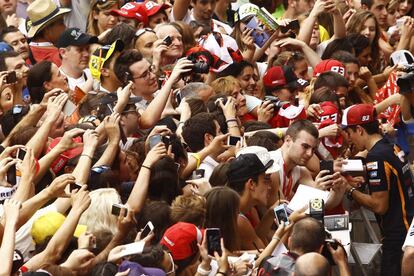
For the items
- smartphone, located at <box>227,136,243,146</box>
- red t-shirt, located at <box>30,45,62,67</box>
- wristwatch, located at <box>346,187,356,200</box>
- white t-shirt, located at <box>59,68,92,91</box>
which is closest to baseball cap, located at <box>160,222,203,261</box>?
smartphone, located at <box>227,136,243,146</box>

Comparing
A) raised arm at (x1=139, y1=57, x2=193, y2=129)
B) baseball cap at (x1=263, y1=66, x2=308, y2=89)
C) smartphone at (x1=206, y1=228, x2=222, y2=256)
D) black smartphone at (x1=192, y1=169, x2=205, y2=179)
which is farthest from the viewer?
baseball cap at (x1=263, y1=66, x2=308, y2=89)

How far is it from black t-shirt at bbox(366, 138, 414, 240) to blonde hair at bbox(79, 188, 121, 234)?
130 inches

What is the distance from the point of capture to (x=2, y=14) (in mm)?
16438

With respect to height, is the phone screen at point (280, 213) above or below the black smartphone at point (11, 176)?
below

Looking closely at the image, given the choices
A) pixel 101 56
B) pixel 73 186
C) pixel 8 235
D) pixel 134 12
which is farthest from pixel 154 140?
pixel 134 12

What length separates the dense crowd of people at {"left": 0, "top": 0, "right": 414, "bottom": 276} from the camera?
33.4 feet

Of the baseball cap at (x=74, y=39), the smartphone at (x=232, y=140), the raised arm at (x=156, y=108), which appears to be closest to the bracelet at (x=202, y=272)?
the smartphone at (x=232, y=140)

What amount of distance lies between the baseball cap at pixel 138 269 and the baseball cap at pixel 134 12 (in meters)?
6.82

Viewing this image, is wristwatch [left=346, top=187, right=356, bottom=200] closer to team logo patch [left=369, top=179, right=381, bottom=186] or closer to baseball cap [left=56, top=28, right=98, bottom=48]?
team logo patch [left=369, top=179, right=381, bottom=186]

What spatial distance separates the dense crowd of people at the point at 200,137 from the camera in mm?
10172

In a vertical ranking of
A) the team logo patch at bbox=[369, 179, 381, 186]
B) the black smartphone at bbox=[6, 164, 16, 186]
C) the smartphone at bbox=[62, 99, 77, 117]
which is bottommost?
the team logo patch at bbox=[369, 179, 381, 186]

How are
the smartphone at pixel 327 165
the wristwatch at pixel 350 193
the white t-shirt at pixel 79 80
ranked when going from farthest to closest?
the white t-shirt at pixel 79 80 < the wristwatch at pixel 350 193 < the smartphone at pixel 327 165

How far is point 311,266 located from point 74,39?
5.84 m

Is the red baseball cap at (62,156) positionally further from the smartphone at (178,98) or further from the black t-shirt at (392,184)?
the black t-shirt at (392,184)
